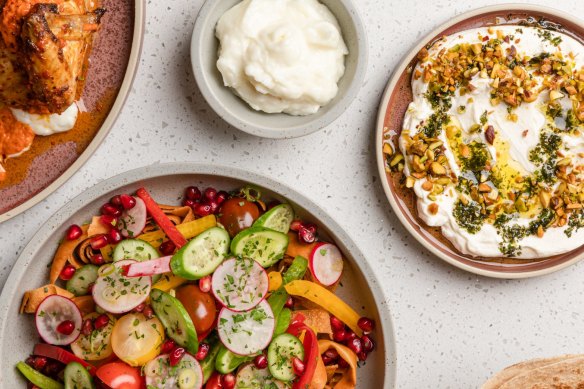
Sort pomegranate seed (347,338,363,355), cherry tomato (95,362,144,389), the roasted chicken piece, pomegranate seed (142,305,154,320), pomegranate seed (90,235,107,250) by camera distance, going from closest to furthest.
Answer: the roasted chicken piece, cherry tomato (95,362,144,389), pomegranate seed (142,305,154,320), pomegranate seed (90,235,107,250), pomegranate seed (347,338,363,355)

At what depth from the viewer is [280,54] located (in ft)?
10.00

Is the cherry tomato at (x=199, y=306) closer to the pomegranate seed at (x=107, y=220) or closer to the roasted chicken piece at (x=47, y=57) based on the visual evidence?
the pomegranate seed at (x=107, y=220)

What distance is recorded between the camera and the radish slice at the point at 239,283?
10.4ft

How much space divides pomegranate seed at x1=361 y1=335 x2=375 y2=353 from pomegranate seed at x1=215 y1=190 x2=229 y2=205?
38.0 inches

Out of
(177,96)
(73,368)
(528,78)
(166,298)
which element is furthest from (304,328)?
(528,78)

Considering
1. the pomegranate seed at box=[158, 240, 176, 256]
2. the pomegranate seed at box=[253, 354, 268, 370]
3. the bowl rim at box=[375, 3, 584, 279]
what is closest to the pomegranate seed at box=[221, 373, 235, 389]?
the pomegranate seed at box=[253, 354, 268, 370]

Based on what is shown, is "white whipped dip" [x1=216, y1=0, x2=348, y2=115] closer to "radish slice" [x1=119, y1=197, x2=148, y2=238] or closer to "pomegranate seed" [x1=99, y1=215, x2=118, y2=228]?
"radish slice" [x1=119, y1=197, x2=148, y2=238]

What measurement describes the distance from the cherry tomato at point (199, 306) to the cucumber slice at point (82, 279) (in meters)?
0.43

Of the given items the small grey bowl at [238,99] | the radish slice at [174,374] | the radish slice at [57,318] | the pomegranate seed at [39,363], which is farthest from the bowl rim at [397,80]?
the pomegranate seed at [39,363]

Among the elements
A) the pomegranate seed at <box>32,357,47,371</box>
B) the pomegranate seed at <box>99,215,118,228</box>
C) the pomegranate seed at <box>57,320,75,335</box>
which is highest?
the pomegranate seed at <box>99,215,118,228</box>

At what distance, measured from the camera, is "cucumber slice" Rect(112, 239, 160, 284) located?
319cm

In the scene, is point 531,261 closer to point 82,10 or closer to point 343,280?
point 343,280

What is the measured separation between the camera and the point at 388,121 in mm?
3416

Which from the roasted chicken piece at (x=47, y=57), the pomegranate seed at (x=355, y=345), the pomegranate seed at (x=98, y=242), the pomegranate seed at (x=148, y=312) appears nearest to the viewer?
the roasted chicken piece at (x=47, y=57)
